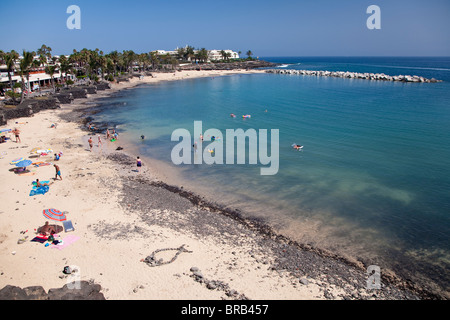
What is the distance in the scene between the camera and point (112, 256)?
14250mm

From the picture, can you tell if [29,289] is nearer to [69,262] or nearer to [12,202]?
[69,262]

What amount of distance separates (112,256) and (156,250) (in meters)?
2.16

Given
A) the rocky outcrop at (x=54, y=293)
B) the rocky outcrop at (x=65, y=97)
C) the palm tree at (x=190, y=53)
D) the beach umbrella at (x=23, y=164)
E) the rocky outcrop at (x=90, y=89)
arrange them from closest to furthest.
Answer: the rocky outcrop at (x=54, y=293) → the beach umbrella at (x=23, y=164) → the rocky outcrop at (x=65, y=97) → the rocky outcrop at (x=90, y=89) → the palm tree at (x=190, y=53)

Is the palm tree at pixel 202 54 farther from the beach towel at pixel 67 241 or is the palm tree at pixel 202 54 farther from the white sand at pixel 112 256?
the beach towel at pixel 67 241

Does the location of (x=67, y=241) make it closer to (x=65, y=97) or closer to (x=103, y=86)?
(x=65, y=97)

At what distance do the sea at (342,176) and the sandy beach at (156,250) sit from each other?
198 cm

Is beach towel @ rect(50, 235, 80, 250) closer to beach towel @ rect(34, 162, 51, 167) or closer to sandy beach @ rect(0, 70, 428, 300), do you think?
sandy beach @ rect(0, 70, 428, 300)

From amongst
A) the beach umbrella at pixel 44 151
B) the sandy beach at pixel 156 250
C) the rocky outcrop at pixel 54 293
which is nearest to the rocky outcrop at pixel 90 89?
the beach umbrella at pixel 44 151

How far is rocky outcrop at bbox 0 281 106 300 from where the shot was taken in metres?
9.30

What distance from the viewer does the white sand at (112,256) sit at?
488 inches

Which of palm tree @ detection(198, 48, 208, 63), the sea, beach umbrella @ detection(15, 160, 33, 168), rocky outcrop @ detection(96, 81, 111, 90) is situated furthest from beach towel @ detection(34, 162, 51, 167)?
palm tree @ detection(198, 48, 208, 63)

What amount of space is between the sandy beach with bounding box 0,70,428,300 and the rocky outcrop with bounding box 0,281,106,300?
53.9 inches

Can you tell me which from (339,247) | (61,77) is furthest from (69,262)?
(61,77)
